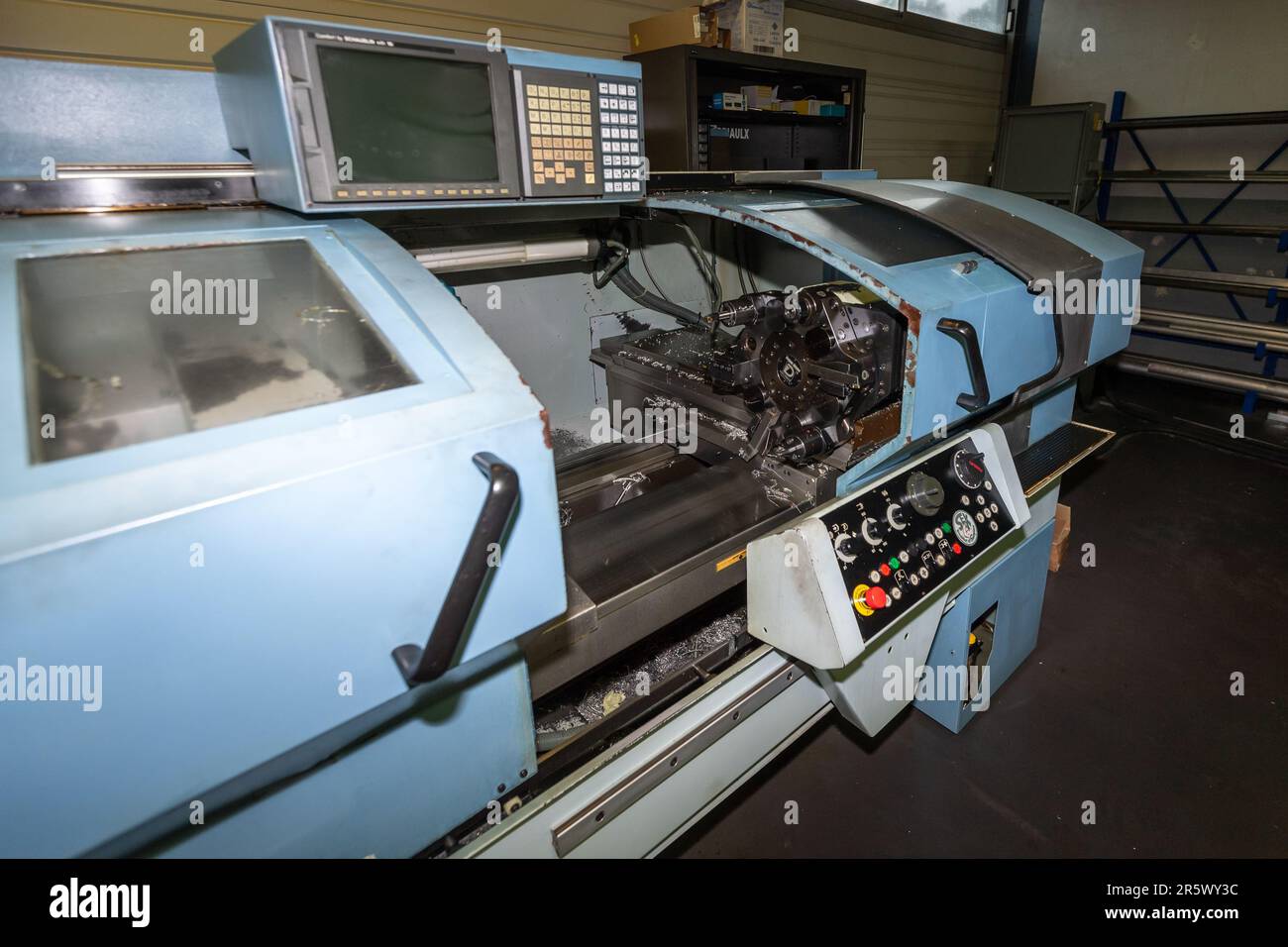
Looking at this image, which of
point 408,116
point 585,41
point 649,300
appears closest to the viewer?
point 408,116

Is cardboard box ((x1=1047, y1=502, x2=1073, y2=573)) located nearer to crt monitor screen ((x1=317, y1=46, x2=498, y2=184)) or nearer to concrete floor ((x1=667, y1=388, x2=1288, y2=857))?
concrete floor ((x1=667, y1=388, x2=1288, y2=857))

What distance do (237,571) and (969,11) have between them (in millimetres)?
5472

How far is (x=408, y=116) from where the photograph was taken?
0.99 meters

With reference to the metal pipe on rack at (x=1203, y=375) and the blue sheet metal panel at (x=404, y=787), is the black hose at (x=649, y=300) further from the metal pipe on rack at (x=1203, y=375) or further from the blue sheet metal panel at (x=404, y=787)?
the metal pipe on rack at (x=1203, y=375)

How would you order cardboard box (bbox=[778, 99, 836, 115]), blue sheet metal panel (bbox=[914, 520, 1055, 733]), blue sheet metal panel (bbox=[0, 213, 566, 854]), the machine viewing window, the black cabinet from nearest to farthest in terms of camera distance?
blue sheet metal panel (bbox=[0, 213, 566, 854]) < the machine viewing window < blue sheet metal panel (bbox=[914, 520, 1055, 733]) < the black cabinet < cardboard box (bbox=[778, 99, 836, 115])

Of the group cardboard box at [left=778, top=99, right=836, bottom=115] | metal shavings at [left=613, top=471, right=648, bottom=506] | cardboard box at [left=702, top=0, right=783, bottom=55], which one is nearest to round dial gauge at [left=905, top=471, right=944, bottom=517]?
metal shavings at [left=613, top=471, right=648, bottom=506]

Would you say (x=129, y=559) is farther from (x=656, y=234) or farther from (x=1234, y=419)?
(x=1234, y=419)

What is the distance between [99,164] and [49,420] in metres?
0.63

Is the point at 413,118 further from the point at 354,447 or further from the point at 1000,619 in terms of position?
the point at 1000,619

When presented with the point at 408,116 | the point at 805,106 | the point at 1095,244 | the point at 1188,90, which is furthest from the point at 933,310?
the point at 1188,90

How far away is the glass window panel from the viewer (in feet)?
12.8

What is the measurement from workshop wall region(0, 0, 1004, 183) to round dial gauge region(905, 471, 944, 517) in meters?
1.89

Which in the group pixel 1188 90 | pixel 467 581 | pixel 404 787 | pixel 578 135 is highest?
pixel 1188 90
